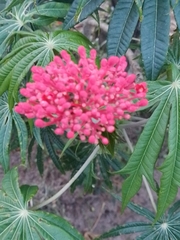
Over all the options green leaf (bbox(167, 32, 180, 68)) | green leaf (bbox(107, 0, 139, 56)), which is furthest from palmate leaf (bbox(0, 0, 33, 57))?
green leaf (bbox(167, 32, 180, 68))

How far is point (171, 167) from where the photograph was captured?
3.26 feet

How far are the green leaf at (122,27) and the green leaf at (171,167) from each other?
21 centimetres

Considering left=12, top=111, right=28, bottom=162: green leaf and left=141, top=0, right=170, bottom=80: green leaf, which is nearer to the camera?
left=141, top=0, right=170, bottom=80: green leaf

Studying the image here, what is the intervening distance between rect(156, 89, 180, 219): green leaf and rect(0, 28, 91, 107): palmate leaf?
0.96 feet

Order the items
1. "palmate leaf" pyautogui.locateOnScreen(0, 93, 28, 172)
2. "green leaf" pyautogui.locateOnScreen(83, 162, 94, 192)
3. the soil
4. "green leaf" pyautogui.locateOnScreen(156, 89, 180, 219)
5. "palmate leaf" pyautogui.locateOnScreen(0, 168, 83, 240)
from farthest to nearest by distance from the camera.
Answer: the soil → "green leaf" pyautogui.locateOnScreen(83, 162, 94, 192) → "palmate leaf" pyautogui.locateOnScreen(0, 93, 28, 172) → "palmate leaf" pyautogui.locateOnScreen(0, 168, 83, 240) → "green leaf" pyautogui.locateOnScreen(156, 89, 180, 219)

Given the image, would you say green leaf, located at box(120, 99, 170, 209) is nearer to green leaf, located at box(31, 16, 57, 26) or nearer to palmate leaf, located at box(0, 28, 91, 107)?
palmate leaf, located at box(0, 28, 91, 107)

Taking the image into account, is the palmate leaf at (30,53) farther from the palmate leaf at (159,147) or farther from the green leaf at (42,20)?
the palmate leaf at (159,147)

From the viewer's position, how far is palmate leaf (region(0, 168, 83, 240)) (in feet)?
3.74

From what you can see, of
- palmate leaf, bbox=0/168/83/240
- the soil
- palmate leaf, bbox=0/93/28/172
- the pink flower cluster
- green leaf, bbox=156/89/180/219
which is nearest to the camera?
the pink flower cluster

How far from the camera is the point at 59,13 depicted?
3.90ft

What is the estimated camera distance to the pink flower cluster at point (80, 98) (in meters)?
0.79

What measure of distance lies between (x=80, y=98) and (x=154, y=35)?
352 mm

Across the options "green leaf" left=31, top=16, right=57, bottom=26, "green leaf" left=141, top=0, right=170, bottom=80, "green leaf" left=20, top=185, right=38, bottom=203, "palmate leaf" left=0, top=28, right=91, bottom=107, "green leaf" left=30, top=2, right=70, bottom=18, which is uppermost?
"green leaf" left=30, top=2, right=70, bottom=18

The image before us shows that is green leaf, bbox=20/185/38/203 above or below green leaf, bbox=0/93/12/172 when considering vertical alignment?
below
